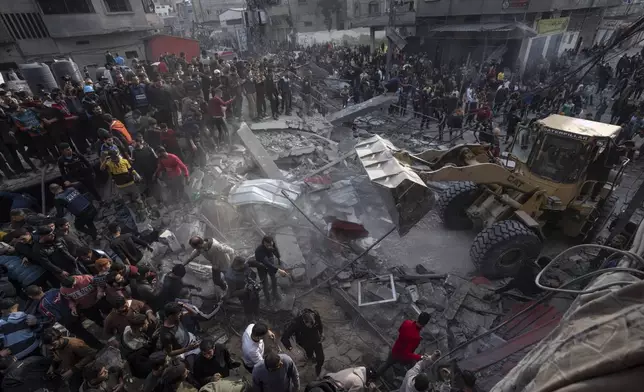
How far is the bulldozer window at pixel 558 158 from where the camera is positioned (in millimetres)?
6051

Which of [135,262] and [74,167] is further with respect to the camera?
[74,167]

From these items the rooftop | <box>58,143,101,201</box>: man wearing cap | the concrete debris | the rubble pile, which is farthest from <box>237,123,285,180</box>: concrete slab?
the rooftop

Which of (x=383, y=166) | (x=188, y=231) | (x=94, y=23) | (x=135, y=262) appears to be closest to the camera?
(x=383, y=166)

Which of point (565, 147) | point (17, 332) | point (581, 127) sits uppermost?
point (581, 127)

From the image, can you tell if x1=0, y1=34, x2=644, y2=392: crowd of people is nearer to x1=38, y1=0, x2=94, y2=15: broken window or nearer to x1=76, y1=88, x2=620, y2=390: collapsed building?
x1=76, y1=88, x2=620, y2=390: collapsed building

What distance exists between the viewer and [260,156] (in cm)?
1030

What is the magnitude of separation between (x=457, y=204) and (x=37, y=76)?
52.0 feet

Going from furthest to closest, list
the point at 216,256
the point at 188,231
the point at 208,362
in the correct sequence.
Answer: the point at 188,231 → the point at 216,256 → the point at 208,362

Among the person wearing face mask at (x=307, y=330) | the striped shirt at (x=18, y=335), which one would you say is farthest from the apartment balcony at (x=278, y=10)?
the person wearing face mask at (x=307, y=330)

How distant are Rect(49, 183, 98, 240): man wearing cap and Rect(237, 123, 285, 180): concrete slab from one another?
4522 millimetres

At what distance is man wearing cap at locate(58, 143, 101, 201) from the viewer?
23.4 feet

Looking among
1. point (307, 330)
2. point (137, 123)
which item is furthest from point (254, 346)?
point (137, 123)

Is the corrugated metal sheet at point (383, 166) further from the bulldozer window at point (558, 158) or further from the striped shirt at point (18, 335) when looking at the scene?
the striped shirt at point (18, 335)

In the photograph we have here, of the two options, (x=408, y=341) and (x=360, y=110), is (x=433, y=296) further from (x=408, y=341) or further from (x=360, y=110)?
(x=360, y=110)
